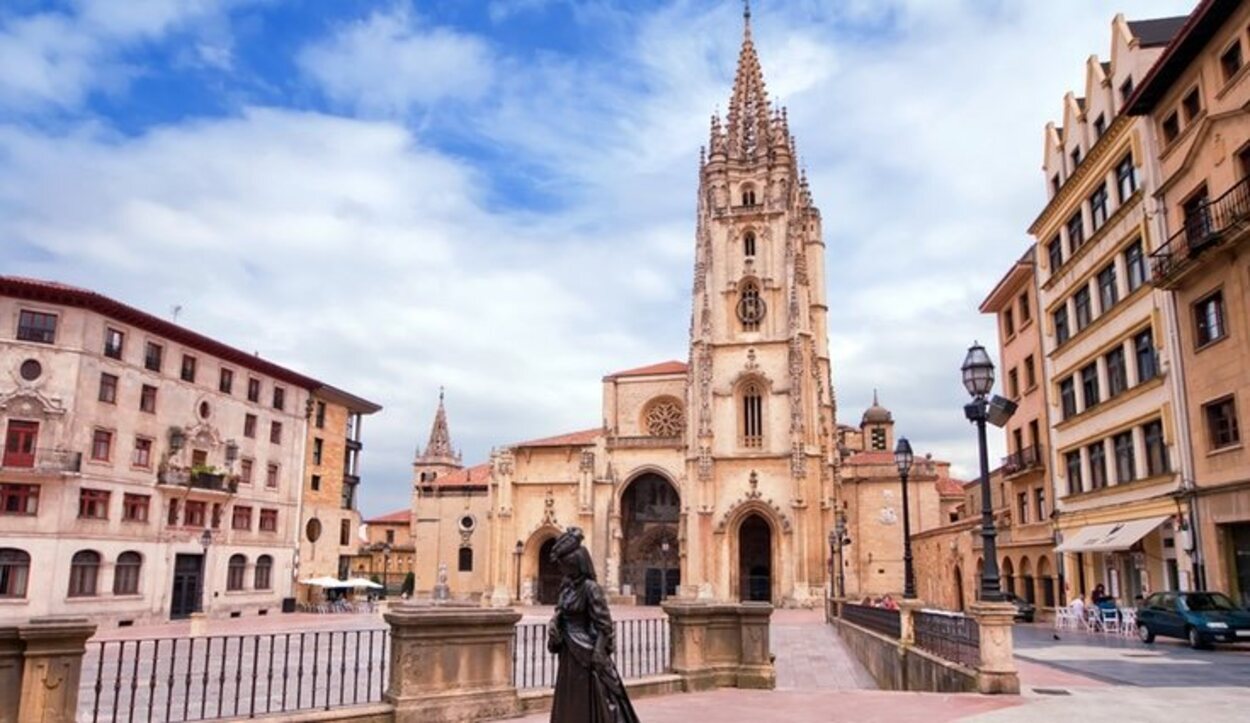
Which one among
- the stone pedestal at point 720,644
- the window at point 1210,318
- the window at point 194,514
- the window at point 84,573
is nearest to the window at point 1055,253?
the window at point 1210,318

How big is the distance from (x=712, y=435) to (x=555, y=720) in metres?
47.0

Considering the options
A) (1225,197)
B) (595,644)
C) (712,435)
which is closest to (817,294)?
(712,435)

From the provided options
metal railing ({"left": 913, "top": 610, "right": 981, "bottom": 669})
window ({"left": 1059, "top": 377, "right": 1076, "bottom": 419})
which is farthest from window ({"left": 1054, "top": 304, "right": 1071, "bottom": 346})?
metal railing ({"left": 913, "top": 610, "right": 981, "bottom": 669})

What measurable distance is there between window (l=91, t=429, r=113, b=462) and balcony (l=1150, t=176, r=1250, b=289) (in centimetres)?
3652

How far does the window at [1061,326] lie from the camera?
30.8 metres

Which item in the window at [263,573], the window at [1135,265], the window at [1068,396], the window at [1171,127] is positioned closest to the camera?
the window at [1171,127]

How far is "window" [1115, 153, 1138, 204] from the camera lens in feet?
81.7

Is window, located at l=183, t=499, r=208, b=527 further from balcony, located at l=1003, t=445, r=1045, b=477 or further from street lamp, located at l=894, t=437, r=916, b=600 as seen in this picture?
balcony, located at l=1003, t=445, r=1045, b=477

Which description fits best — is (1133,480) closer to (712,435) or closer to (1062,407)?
(1062,407)

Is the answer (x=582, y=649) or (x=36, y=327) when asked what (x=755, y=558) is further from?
(x=582, y=649)

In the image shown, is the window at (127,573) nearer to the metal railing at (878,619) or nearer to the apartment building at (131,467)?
Result: the apartment building at (131,467)

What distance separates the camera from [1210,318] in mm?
21406

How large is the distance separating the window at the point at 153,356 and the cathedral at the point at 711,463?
22805mm

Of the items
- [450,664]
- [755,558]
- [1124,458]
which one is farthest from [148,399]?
[1124,458]
